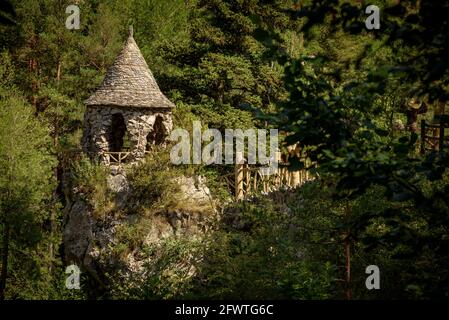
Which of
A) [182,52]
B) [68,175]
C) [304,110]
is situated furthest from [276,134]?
[304,110]

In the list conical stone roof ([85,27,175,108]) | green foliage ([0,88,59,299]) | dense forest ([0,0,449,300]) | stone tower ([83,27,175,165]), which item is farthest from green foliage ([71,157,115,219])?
green foliage ([0,88,59,299])

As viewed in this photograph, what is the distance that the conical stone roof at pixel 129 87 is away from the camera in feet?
53.3

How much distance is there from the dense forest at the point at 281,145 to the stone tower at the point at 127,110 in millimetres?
928

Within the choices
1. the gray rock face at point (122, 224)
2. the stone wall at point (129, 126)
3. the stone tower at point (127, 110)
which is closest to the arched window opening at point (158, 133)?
the stone tower at point (127, 110)

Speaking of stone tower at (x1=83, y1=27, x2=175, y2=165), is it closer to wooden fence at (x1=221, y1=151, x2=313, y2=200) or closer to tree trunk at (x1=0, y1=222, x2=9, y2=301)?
wooden fence at (x1=221, y1=151, x2=313, y2=200)

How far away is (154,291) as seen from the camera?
11.1 metres

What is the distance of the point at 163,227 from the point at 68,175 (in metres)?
4.10

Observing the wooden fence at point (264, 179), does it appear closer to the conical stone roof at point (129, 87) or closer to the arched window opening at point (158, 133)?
the arched window opening at point (158, 133)

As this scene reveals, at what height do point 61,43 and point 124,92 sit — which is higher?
point 61,43

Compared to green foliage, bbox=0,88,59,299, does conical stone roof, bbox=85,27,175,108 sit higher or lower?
→ higher

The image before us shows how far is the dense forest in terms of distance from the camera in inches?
146

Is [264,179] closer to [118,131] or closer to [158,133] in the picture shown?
[158,133]

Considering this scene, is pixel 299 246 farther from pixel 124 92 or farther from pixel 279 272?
pixel 124 92
